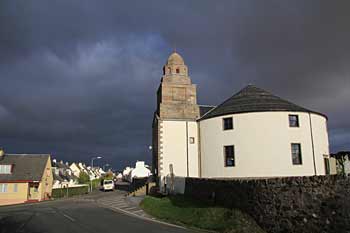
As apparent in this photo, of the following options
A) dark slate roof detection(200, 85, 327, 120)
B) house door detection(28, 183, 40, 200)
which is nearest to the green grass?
dark slate roof detection(200, 85, 327, 120)

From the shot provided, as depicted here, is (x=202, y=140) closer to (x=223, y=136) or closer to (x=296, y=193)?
(x=223, y=136)

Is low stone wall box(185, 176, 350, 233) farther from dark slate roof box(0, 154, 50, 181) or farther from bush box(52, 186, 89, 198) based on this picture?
bush box(52, 186, 89, 198)

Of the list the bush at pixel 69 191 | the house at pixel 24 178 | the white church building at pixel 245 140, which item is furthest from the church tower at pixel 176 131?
the bush at pixel 69 191

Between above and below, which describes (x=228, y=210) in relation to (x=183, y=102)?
below

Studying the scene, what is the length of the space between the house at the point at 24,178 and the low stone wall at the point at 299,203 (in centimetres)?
4329

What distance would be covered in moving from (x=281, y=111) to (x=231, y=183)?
14.1 meters

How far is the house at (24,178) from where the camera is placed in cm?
4919

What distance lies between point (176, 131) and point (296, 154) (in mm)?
13421

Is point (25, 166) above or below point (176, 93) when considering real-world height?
below

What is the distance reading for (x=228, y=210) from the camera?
58.7 ft

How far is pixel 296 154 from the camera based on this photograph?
29781 mm

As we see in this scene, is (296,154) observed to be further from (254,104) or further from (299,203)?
(299,203)

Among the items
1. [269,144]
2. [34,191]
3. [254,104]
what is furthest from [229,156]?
[34,191]

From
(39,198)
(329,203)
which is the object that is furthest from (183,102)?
(39,198)
